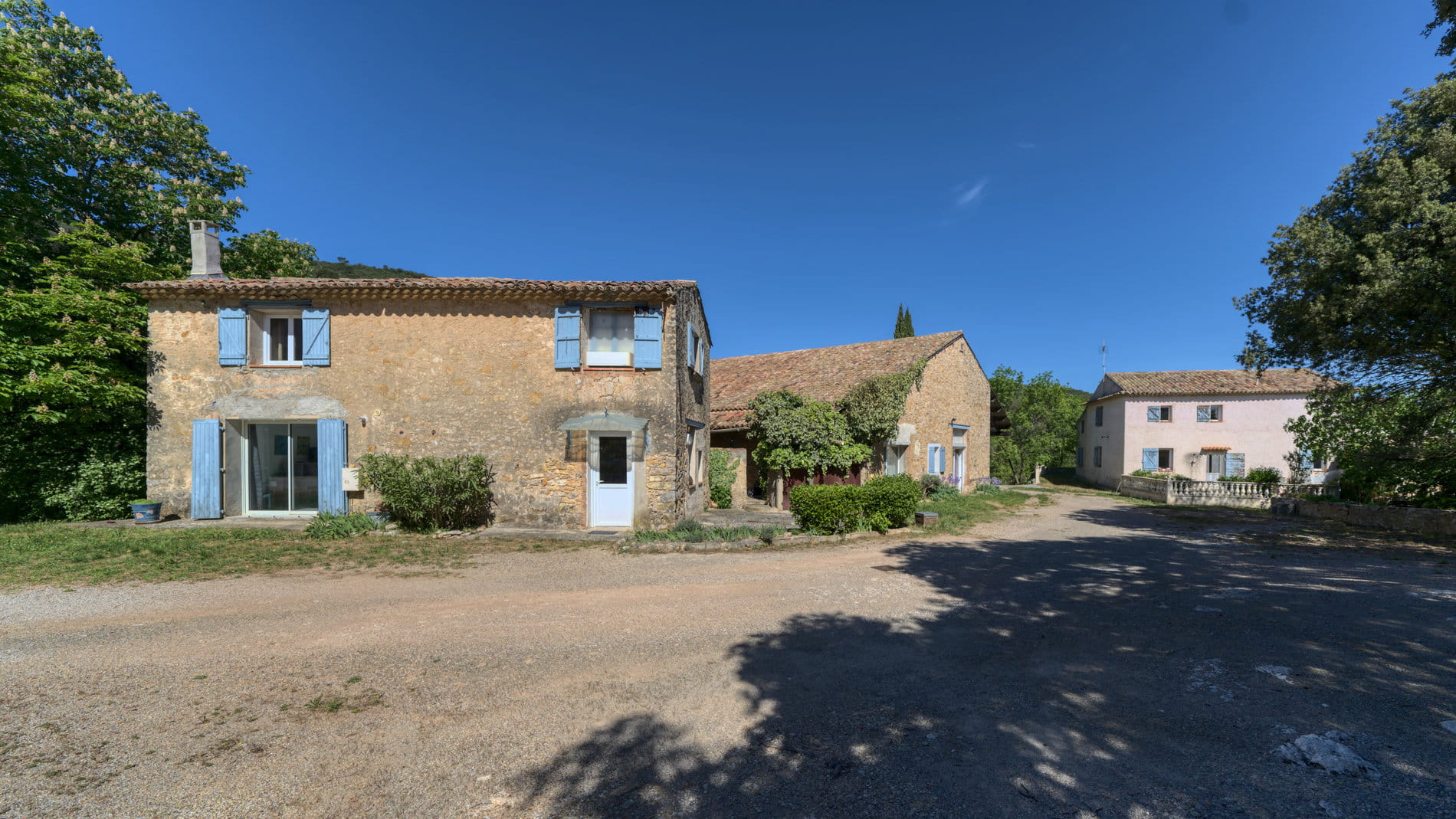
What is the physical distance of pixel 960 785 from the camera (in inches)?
115

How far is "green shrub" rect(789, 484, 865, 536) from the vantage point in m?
10.7

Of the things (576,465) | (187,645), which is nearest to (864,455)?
(576,465)

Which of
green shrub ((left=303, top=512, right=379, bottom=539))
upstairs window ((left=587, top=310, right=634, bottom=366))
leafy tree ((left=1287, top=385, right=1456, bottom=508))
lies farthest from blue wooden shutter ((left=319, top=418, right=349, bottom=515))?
leafy tree ((left=1287, top=385, right=1456, bottom=508))

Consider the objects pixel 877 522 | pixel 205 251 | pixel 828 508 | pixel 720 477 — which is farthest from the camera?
pixel 720 477

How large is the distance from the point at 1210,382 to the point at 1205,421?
189cm

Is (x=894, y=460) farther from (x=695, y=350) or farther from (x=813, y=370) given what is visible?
(x=695, y=350)

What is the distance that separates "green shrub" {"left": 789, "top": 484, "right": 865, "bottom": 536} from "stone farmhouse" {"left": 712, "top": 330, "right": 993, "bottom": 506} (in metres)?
4.36

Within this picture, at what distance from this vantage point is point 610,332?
464 inches

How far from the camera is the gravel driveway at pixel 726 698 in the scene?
2873 mm

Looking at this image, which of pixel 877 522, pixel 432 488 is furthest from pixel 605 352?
pixel 877 522

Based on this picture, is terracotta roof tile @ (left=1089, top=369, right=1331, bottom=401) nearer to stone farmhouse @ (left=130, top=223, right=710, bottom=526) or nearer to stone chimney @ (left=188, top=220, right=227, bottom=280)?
stone farmhouse @ (left=130, top=223, right=710, bottom=526)

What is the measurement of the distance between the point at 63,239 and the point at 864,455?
19617mm

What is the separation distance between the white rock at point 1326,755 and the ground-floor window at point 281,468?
50.4 ft

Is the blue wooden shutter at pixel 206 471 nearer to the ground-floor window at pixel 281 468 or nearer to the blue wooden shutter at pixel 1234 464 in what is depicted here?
the ground-floor window at pixel 281 468
